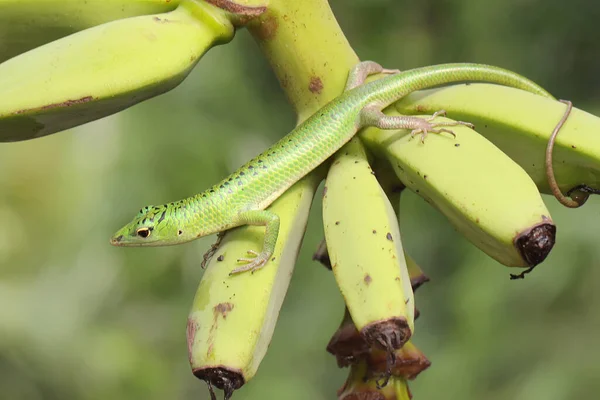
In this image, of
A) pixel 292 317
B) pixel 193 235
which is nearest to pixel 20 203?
pixel 292 317

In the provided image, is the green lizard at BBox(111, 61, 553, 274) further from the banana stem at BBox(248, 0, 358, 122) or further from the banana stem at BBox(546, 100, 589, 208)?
the banana stem at BBox(546, 100, 589, 208)

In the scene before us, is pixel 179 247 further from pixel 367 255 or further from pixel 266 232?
pixel 367 255

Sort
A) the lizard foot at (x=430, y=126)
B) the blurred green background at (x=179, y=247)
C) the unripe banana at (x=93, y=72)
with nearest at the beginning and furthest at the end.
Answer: the unripe banana at (x=93, y=72) < the lizard foot at (x=430, y=126) < the blurred green background at (x=179, y=247)

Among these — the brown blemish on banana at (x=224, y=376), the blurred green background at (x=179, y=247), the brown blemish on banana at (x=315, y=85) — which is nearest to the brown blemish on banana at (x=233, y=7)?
the brown blemish on banana at (x=315, y=85)

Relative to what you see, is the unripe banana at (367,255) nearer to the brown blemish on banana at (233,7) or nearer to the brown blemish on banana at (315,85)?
the brown blemish on banana at (315,85)

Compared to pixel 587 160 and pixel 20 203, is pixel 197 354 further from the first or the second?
pixel 20 203

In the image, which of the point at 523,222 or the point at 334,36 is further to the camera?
the point at 334,36
